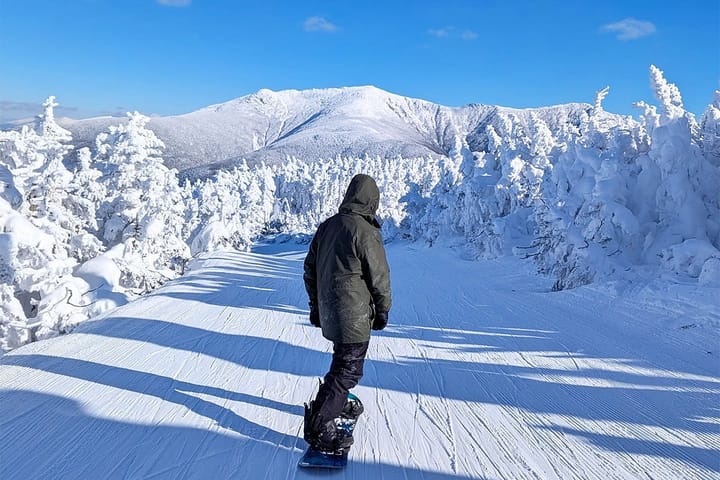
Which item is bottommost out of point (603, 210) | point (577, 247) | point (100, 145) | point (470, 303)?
point (470, 303)

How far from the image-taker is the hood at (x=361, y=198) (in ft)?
11.7

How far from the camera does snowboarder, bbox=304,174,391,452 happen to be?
350cm

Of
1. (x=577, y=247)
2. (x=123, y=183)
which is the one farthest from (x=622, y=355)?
(x=123, y=183)

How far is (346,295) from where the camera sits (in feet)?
11.7

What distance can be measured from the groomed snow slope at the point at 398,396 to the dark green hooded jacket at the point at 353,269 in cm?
99

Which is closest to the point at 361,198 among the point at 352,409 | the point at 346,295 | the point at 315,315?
the point at 346,295

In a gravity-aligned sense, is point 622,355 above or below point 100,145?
below

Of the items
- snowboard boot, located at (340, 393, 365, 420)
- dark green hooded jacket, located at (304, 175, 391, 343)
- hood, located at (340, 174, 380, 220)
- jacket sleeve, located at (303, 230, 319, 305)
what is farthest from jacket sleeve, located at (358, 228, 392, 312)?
snowboard boot, located at (340, 393, 365, 420)

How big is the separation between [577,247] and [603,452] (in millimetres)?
8827

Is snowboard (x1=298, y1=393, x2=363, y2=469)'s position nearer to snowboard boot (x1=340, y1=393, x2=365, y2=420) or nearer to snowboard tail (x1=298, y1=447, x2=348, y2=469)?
snowboard tail (x1=298, y1=447, x2=348, y2=469)

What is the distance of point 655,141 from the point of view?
11.6 meters

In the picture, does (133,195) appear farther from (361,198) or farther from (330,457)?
(330,457)

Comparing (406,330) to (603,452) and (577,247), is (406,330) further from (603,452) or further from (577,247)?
(577,247)

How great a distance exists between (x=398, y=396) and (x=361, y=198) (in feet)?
7.38
